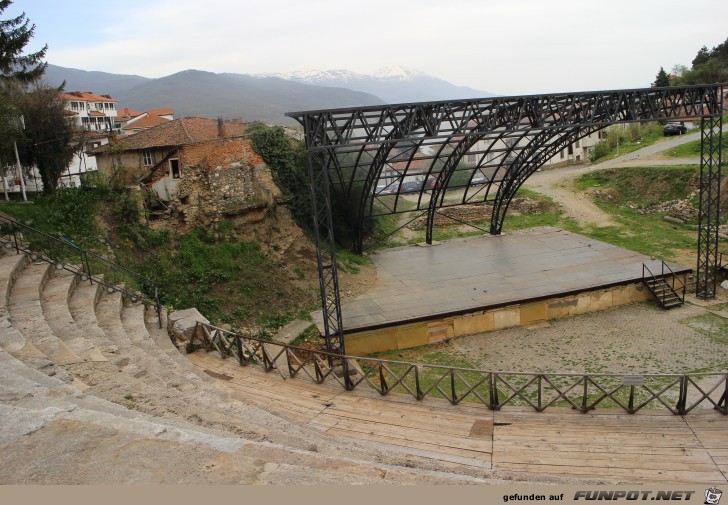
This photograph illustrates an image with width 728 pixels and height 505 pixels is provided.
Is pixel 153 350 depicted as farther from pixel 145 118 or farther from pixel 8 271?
pixel 145 118

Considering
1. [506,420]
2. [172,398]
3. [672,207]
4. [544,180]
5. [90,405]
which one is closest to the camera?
[90,405]

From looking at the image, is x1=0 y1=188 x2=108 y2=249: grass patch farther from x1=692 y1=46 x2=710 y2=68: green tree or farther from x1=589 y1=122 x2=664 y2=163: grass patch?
x1=692 y1=46 x2=710 y2=68: green tree

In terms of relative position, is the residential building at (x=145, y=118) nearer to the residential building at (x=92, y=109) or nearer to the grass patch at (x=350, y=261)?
the residential building at (x=92, y=109)

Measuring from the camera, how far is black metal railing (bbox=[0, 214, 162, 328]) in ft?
46.9

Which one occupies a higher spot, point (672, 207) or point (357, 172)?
point (357, 172)

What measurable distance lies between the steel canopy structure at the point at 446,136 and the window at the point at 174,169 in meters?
5.64

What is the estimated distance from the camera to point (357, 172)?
22688 millimetres

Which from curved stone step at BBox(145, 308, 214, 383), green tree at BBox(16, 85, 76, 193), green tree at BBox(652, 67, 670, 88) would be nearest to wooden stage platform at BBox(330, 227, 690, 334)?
curved stone step at BBox(145, 308, 214, 383)

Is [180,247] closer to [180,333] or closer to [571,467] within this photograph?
[180,333]

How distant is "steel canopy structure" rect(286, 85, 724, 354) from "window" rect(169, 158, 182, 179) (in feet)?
18.5

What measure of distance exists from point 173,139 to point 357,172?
24.4ft

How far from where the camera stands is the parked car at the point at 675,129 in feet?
143

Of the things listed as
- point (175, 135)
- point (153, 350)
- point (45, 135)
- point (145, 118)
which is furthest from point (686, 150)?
point (145, 118)

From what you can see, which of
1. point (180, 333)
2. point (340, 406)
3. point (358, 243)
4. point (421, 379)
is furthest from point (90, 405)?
point (358, 243)
